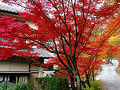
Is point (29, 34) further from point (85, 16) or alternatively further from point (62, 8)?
point (85, 16)

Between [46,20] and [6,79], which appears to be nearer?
[46,20]

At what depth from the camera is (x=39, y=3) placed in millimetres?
4711

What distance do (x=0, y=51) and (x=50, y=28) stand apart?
115 inches

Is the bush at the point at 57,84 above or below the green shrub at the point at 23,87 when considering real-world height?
above

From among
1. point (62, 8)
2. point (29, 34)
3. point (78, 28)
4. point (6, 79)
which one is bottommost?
point (6, 79)

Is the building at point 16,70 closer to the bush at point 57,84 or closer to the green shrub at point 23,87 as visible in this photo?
the green shrub at point 23,87

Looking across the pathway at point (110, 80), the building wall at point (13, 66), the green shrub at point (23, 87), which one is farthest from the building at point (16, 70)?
the pathway at point (110, 80)

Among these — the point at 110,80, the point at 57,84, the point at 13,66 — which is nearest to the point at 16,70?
the point at 13,66

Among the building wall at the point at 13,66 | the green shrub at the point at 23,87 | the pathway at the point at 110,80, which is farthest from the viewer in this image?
the pathway at the point at 110,80

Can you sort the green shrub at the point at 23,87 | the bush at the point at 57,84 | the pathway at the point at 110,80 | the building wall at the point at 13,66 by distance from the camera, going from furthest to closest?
the pathway at the point at 110,80, the building wall at the point at 13,66, the green shrub at the point at 23,87, the bush at the point at 57,84

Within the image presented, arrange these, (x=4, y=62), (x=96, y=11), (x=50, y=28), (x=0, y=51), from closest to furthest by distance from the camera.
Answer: (x=50, y=28) → (x=96, y=11) → (x=0, y=51) → (x=4, y=62)

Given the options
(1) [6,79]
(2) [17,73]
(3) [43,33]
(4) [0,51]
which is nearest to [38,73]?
(2) [17,73]

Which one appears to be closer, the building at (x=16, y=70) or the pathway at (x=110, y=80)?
the building at (x=16, y=70)

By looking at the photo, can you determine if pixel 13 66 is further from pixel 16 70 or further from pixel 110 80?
pixel 110 80
